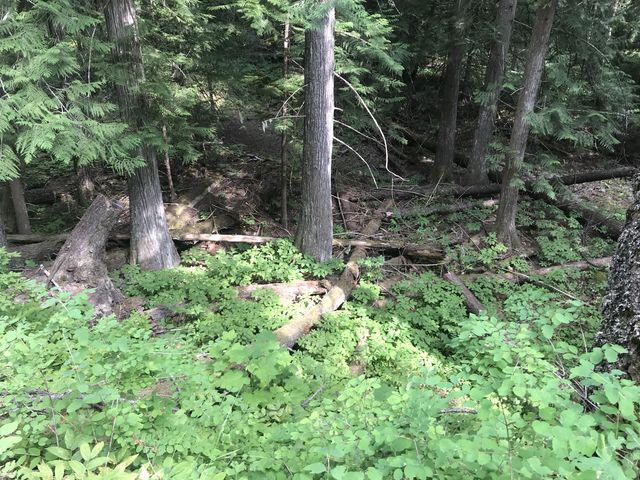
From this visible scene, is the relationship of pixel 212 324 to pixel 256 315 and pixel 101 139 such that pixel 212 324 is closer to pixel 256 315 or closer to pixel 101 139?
pixel 256 315

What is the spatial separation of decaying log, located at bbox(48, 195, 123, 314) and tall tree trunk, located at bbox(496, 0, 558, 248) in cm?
737

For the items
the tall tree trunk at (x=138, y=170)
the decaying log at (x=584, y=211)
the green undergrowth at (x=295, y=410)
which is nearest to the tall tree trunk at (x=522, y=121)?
the decaying log at (x=584, y=211)

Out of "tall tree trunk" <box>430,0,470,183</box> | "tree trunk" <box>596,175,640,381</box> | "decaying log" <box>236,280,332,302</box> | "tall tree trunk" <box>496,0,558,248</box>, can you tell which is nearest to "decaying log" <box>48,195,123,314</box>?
"decaying log" <box>236,280,332,302</box>

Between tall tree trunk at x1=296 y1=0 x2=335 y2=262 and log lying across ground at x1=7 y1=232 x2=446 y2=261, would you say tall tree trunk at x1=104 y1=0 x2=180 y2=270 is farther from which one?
tall tree trunk at x1=296 y1=0 x2=335 y2=262

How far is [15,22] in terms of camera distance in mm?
5059

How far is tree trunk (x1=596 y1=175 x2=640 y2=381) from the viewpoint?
247cm

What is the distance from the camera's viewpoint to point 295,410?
3436 mm

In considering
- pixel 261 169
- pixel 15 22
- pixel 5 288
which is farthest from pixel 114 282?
pixel 261 169

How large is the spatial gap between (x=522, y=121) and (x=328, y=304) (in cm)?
506

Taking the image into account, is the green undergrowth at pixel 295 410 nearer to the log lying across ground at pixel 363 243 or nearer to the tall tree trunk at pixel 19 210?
the log lying across ground at pixel 363 243

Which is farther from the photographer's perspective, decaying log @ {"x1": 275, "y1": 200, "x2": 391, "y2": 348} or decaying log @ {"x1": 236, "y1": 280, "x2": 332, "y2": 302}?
decaying log @ {"x1": 236, "y1": 280, "x2": 332, "y2": 302}

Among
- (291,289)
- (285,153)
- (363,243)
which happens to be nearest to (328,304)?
(291,289)

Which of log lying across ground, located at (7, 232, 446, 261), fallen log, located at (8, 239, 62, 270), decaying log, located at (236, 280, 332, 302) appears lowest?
decaying log, located at (236, 280, 332, 302)

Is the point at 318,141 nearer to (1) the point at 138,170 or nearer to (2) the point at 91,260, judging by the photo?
(1) the point at 138,170
